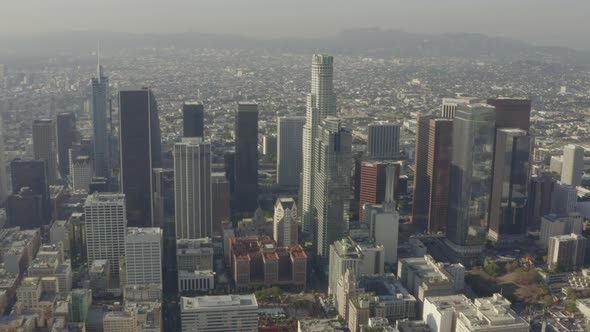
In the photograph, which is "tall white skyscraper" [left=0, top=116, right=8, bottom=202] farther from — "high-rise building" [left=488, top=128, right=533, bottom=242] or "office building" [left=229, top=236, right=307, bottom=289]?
"high-rise building" [left=488, top=128, right=533, bottom=242]

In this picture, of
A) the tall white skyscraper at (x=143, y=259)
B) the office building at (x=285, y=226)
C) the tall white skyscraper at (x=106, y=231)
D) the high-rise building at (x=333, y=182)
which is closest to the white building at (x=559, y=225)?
the high-rise building at (x=333, y=182)

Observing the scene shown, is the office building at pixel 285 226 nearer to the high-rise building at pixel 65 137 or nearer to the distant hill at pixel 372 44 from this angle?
the high-rise building at pixel 65 137

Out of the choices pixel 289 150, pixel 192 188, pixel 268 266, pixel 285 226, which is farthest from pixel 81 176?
pixel 268 266

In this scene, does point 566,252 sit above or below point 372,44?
below

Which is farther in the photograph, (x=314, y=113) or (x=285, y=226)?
(x=314, y=113)

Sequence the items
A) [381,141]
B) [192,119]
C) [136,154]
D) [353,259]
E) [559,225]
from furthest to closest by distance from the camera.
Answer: [381,141], [192,119], [136,154], [559,225], [353,259]

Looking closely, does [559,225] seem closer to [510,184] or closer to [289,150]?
[510,184]
